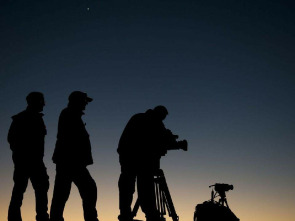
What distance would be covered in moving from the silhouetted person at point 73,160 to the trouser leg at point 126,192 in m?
0.85

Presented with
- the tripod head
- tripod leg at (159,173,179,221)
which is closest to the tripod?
tripod leg at (159,173,179,221)

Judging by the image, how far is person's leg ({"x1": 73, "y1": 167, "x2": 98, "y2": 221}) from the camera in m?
4.82

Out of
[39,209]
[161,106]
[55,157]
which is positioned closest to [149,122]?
[161,106]

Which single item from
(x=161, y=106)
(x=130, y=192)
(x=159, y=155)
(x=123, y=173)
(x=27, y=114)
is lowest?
(x=130, y=192)

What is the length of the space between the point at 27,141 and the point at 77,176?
3.85ft

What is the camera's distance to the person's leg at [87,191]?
4.82 meters

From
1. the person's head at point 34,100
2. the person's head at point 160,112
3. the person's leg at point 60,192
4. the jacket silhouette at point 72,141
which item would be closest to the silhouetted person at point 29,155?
the person's head at point 34,100

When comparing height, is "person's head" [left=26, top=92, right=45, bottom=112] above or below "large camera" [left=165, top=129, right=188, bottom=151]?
above

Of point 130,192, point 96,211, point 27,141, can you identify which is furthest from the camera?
point 130,192

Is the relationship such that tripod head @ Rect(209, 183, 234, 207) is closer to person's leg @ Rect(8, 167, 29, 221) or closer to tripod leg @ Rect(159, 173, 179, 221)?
tripod leg @ Rect(159, 173, 179, 221)

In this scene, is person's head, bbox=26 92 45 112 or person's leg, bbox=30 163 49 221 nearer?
person's leg, bbox=30 163 49 221

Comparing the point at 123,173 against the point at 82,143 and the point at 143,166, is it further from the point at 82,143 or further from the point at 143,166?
the point at 82,143

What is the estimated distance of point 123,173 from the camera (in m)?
5.81

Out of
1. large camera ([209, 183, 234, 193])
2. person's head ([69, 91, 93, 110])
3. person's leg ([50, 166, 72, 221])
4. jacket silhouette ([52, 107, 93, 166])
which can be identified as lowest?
person's leg ([50, 166, 72, 221])
